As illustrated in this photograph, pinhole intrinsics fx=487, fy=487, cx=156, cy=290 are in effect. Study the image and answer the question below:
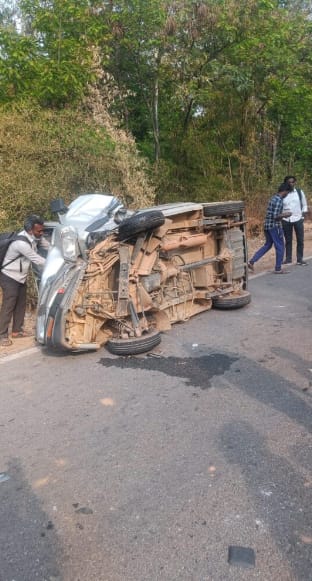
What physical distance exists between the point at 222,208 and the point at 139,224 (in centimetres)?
180

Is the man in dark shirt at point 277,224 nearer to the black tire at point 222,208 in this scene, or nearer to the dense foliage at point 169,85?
the black tire at point 222,208

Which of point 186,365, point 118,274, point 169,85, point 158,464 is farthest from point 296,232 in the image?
point 158,464

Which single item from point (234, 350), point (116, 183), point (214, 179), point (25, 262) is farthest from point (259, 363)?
point (214, 179)

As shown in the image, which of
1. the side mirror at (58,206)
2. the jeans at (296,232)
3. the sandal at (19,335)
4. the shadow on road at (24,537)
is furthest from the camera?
the jeans at (296,232)

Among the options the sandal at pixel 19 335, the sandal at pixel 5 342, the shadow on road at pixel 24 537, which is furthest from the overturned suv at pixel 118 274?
the shadow on road at pixel 24 537

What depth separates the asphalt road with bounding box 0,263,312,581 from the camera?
2.39m

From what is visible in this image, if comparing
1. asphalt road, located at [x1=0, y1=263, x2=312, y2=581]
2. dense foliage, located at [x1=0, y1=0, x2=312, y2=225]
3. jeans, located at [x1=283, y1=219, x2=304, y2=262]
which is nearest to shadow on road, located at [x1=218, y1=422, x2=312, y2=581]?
asphalt road, located at [x1=0, y1=263, x2=312, y2=581]

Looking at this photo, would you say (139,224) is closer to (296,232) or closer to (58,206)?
(58,206)

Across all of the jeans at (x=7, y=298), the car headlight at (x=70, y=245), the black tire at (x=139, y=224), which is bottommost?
the jeans at (x=7, y=298)

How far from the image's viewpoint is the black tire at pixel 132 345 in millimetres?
5027

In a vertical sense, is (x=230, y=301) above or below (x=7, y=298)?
below

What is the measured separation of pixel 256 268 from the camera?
33.6ft

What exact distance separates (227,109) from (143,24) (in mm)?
3394

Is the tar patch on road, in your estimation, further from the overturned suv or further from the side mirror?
the side mirror
